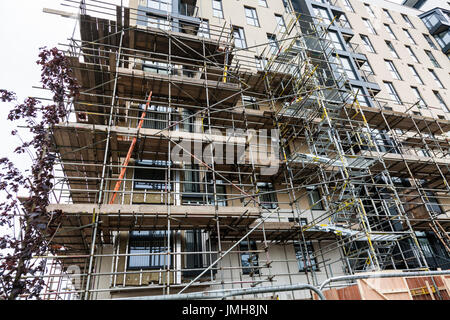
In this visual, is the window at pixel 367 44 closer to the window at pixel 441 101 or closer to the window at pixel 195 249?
the window at pixel 441 101

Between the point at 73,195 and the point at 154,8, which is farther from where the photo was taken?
the point at 154,8

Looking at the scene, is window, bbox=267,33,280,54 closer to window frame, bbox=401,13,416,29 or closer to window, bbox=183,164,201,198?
window, bbox=183,164,201,198

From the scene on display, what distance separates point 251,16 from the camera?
20.8 meters

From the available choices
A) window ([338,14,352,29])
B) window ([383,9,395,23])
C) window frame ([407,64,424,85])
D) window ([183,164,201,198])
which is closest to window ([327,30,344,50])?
window ([338,14,352,29])

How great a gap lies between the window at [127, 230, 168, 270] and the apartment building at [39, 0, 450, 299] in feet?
0.24

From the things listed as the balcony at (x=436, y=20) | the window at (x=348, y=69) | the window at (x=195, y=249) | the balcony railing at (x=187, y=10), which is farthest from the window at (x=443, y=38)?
the window at (x=195, y=249)

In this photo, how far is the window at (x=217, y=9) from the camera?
19309mm

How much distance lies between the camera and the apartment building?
9836 mm

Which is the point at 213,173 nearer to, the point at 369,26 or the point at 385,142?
the point at 385,142

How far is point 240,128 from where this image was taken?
14.5 metres

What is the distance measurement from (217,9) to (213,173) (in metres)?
14.8
